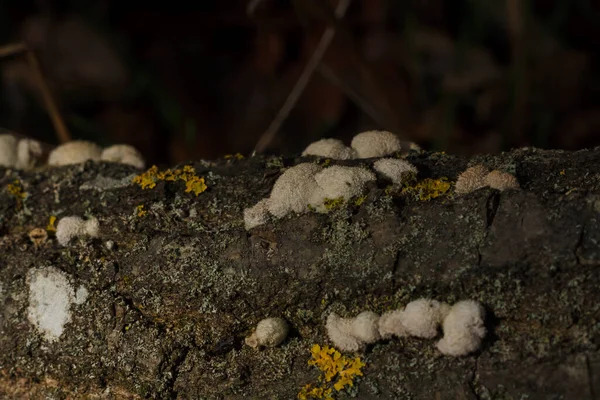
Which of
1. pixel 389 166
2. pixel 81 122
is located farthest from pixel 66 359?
pixel 81 122

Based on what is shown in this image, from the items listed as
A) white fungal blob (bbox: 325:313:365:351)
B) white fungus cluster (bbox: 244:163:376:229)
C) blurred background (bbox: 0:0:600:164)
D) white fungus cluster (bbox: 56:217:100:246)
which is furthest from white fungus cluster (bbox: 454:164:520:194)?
blurred background (bbox: 0:0:600:164)

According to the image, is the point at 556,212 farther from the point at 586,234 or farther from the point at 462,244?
the point at 462,244

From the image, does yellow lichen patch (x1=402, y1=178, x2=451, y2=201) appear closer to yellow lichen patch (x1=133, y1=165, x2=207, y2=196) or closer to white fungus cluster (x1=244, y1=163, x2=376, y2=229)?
white fungus cluster (x1=244, y1=163, x2=376, y2=229)

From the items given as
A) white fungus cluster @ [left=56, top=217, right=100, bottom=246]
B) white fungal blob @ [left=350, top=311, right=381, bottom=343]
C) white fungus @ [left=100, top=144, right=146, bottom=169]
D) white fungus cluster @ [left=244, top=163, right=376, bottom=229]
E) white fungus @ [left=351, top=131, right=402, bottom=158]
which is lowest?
white fungal blob @ [left=350, top=311, right=381, bottom=343]

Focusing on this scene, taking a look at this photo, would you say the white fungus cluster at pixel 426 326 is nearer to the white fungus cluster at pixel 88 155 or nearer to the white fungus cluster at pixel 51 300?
the white fungus cluster at pixel 51 300

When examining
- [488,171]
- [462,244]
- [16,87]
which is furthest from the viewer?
[16,87]

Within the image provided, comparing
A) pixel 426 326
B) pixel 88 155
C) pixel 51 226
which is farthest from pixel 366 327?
pixel 88 155
